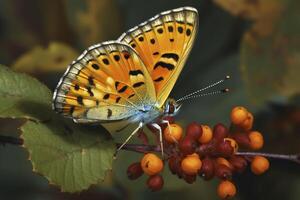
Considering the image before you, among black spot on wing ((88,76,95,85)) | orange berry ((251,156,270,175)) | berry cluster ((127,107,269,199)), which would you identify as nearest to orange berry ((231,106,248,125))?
berry cluster ((127,107,269,199))

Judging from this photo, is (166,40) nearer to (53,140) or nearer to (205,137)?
(205,137)

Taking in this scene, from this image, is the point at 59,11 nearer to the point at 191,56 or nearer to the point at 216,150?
the point at 191,56

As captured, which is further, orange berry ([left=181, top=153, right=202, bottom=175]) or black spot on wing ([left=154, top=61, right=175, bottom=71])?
black spot on wing ([left=154, top=61, right=175, bottom=71])

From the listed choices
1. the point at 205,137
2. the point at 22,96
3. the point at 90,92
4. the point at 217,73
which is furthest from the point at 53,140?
the point at 217,73

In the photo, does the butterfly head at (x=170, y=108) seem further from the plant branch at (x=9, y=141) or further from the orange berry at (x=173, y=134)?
the plant branch at (x=9, y=141)

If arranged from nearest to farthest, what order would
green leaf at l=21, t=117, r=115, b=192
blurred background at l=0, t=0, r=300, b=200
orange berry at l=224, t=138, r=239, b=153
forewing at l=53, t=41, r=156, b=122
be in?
green leaf at l=21, t=117, r=115, b=192 < orange berry at l=224, t=138, r=239, b=153 < forewing at l=53, t=41, r=156, b=122 < blurred background at l=0, t=0, r=300, b=200

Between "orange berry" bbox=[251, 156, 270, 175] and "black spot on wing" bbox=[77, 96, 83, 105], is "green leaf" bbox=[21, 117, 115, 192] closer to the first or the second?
"black spot on wing" bbox=[77, 96, 83, 105]
